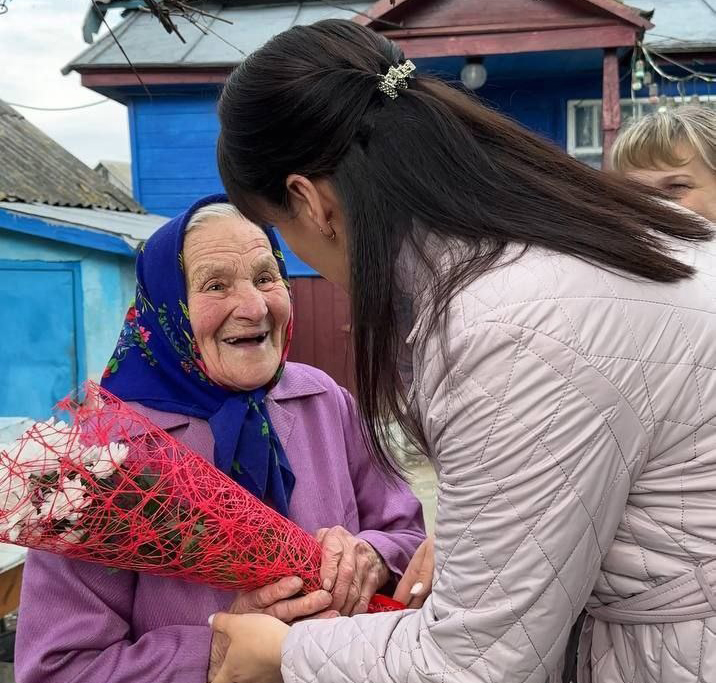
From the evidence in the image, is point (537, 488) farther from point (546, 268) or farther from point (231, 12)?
point (231, 12)

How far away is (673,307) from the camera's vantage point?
1087 millimetres

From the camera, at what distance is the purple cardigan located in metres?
1.60

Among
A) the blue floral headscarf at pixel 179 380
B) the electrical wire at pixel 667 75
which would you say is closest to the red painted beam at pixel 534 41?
the electrical wire at pixel 667 75

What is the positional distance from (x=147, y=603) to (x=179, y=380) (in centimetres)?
50

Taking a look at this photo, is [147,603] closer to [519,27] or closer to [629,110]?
[519,27]

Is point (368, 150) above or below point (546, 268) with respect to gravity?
above

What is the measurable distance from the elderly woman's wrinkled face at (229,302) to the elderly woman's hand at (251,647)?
59 centimetres

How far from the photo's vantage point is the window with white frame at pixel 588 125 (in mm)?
8711

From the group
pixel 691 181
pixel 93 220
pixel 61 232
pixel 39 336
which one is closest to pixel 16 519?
pixel 691 181

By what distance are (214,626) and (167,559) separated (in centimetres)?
17

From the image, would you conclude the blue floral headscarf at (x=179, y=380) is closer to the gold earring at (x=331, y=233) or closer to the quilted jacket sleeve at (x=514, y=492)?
the gold earring at (x=331, y=233)

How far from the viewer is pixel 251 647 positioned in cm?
140

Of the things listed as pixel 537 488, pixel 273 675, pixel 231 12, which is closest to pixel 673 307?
pixel 537 488

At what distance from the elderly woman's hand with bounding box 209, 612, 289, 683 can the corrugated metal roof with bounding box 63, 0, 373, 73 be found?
7668 mm
